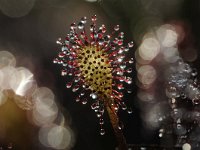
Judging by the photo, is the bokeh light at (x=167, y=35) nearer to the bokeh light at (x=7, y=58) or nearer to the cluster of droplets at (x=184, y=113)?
the cluster of droplets at (x=184, y=113)

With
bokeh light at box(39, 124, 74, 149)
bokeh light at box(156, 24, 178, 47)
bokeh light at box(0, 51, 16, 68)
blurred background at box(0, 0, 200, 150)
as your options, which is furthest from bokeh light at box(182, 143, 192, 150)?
bokeh light at box(0, 51, 16, 68)

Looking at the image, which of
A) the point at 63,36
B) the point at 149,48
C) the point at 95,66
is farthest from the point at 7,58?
the point at 95,66

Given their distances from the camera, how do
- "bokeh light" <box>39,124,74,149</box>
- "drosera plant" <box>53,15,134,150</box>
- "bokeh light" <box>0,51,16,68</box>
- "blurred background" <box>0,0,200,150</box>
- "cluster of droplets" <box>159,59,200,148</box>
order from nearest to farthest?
1. "drosera plant" <box>53,15,134,150</box>
2. "cluster of droplets" <box>159,59,200,148</box>
3. "blurred background" <box>0,0,200,150</box>
4. "bokeh light" <box>39,124,74,149</box>
5. "bokeh light" <box>0,51,16,68</box>

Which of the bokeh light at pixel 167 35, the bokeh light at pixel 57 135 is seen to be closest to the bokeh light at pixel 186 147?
the bokeh light at pixel 167 35

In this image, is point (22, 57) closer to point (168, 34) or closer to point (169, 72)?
point (168, 34)

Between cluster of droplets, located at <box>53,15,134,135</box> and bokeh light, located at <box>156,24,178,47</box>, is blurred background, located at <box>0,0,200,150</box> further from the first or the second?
cluster of droplets, located at <box>53,15,134,135</box>

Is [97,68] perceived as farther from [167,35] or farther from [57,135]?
[57,135]

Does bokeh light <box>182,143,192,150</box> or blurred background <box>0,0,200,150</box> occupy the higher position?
blurred background <box>0,0,200,150</box>

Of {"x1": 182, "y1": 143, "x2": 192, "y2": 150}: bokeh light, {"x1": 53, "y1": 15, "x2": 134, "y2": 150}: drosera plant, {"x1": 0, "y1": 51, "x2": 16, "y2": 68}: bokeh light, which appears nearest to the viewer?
{"x1": 53, "y1": 15, "x2": 134, "y2": 150}: drosera plant

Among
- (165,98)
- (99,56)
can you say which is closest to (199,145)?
(99,56)
